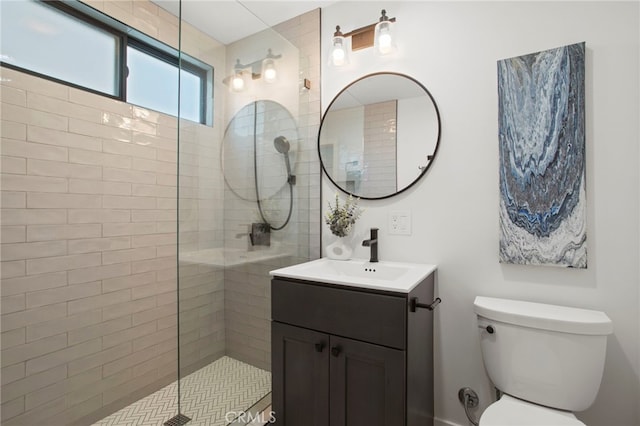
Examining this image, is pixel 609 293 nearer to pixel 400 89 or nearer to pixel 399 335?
pixel 399 335

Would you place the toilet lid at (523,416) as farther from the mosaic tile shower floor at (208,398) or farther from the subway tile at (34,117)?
the subway tile at (34,117)

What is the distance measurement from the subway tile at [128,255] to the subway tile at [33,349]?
1.46 feet

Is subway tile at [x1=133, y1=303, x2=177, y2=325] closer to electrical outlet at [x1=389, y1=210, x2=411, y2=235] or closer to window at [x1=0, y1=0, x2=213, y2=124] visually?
window at [x1=0, y1=0, x2=213, y2=124]

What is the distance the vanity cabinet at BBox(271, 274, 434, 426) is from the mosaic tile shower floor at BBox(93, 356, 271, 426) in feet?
0.84

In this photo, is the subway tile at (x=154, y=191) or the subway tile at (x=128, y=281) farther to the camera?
the subway tile at (x=154, y=191)

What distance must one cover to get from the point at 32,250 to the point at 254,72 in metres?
1.47

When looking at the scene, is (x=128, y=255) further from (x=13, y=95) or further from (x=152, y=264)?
(x=13, y=95)

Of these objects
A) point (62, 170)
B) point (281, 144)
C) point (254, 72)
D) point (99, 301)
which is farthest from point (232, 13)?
point (99, 301)

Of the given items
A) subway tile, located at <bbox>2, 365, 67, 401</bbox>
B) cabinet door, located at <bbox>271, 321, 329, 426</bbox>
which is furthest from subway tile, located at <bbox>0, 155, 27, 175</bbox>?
cabinet door, located at <bbox>271, 321, 329, 426</bbox>

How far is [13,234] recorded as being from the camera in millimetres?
1485

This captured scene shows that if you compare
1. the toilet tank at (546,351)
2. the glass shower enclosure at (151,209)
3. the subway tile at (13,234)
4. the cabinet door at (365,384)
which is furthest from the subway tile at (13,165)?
the toilet tank at (546,351)

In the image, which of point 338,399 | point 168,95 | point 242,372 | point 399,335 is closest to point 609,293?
point 399,335

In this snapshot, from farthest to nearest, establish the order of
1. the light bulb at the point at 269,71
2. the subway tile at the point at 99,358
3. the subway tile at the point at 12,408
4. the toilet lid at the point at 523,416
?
the light bulb at the point at 269,71 < the subway tile at the point at 99,358 < the subway tile at the point at 12,408 < the toilet lid at the point at 523,416

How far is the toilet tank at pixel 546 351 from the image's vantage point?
1.19 metres
